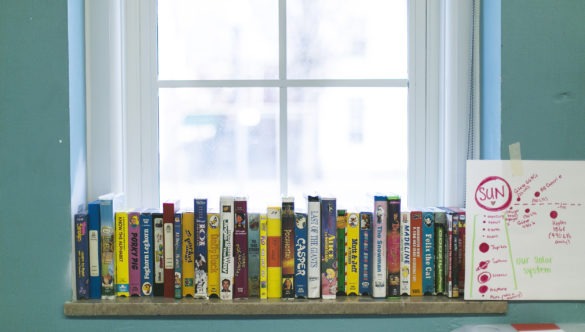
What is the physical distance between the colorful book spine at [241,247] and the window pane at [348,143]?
0.29 m

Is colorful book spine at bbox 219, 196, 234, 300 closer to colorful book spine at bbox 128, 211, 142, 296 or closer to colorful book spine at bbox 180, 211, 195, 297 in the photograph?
colorful book spine at bbox 180, 211, 195, 297

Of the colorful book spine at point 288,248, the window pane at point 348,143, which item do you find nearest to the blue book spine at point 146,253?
the colorful book spine at point 288,248

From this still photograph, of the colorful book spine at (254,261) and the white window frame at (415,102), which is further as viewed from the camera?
the white window frame at (415,102)

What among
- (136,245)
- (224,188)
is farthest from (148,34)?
(136,245)

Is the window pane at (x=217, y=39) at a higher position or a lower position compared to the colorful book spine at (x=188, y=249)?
higher

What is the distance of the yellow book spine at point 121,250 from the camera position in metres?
1.52

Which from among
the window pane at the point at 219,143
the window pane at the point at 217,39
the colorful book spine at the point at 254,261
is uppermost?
the window pane at the point at 217,39

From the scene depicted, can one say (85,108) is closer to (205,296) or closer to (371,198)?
(205,296)

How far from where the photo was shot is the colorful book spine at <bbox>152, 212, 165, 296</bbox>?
153 centimetres

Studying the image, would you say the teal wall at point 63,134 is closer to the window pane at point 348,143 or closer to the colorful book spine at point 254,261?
the colorful book spine at point 254,261

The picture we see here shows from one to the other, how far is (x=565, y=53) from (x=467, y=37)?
0.87 feet

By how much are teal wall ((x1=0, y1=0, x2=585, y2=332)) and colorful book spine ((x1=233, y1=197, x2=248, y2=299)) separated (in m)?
0.10

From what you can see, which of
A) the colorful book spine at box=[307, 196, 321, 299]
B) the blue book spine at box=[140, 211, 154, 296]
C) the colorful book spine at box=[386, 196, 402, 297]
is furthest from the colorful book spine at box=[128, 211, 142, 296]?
the colorful book spine at box=[386, 196, 402, 297]

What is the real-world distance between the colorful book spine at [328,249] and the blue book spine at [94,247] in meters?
0.59
